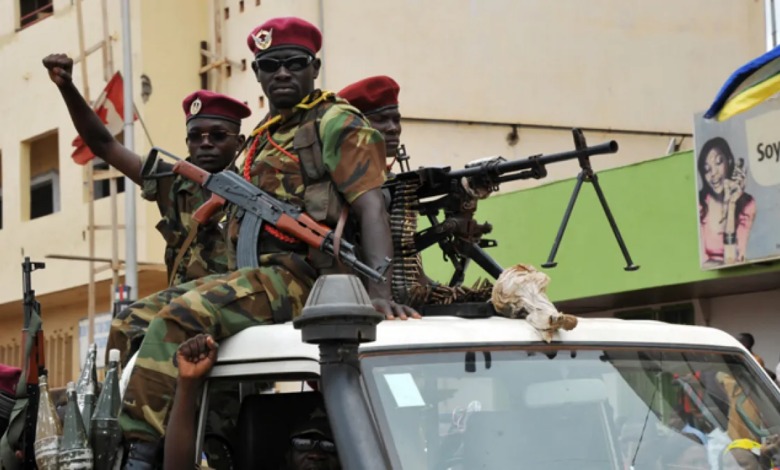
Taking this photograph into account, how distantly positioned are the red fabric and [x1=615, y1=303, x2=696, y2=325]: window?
425 inches

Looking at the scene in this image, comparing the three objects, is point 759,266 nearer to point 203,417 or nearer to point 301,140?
point 301,140

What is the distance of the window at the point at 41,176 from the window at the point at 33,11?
199 centimetres

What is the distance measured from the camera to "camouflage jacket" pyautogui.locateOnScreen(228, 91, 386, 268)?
398cm

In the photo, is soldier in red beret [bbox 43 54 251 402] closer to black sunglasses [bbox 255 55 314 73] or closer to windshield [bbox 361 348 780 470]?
black sunglasses [bbox 255 55 314 73]

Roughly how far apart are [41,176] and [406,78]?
6938 mm

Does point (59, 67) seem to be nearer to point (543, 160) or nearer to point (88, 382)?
point (88, 382)

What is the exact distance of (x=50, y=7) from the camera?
20234 millimetres

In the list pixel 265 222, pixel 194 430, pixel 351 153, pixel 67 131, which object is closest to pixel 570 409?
pixel 194 430

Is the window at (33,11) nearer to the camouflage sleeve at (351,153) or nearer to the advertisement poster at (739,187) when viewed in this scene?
the advertisement poster at (739,187)

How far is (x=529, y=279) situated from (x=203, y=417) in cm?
97

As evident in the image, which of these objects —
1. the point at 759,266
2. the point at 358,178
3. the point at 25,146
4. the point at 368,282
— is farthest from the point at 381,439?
the point at 25,146

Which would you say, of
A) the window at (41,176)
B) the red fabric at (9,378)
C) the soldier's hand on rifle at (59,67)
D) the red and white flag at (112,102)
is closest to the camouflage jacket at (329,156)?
the soldier's hand on rifle at (59,67)

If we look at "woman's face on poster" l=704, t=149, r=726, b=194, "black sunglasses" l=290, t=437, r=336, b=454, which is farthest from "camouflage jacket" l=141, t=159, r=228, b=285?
"woman's face on poster" l=704, t=149, r=726, b=194

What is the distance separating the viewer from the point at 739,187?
11.8 meters
